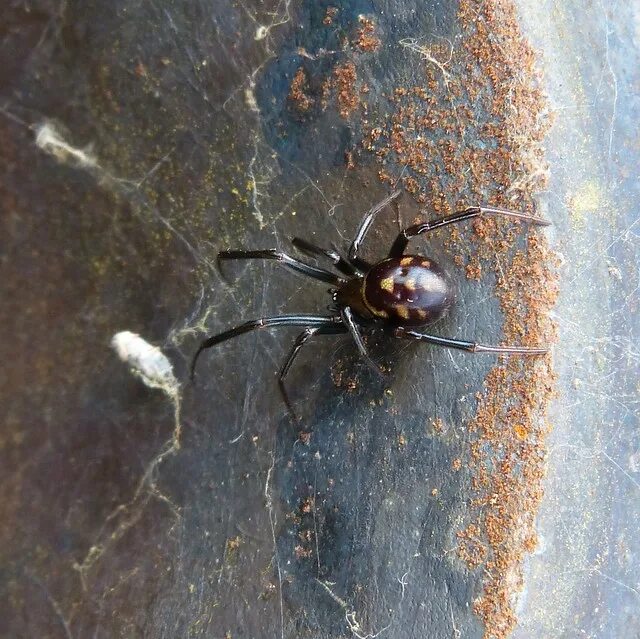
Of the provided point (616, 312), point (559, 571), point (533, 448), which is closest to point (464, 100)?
point (616, 312)

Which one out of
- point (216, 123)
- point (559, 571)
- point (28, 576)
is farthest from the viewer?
point (216, 123)

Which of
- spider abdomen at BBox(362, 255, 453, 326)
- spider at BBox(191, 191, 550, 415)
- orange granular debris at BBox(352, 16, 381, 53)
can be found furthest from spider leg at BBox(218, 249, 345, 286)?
orange granular debris at BBox(352, 16, 381, 53)

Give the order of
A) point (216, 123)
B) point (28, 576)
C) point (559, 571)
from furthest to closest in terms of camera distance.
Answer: point (216, 123) → point (28, 576) → point (559, 571)

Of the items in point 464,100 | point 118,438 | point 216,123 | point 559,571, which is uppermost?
point 216,123

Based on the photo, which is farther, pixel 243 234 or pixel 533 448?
pixel 243 234

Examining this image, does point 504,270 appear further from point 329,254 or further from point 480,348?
point 329,254

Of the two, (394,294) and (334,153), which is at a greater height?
(334,153)

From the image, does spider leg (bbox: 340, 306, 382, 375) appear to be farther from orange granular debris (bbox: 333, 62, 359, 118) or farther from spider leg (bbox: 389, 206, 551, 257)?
orange granular debris (bbox: 333, 62, 359, 118)

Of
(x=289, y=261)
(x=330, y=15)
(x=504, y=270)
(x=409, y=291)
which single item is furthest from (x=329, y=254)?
(x=330, y=15)

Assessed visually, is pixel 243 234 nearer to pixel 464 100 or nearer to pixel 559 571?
pixel 464 100
